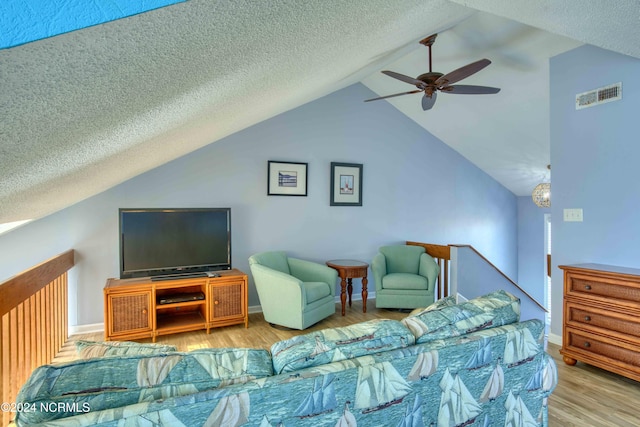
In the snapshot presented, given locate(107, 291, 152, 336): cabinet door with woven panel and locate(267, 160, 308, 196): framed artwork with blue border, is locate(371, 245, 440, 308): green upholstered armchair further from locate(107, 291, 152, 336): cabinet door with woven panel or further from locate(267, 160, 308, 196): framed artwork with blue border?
locate(107, 291, 152, 336): cabinet door with woven panel

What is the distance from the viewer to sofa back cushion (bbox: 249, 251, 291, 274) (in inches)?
151

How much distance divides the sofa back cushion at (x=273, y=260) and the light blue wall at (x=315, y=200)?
30 centimetres

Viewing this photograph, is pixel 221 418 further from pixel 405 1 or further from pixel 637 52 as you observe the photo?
pixel 637 52

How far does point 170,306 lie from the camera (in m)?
3.37

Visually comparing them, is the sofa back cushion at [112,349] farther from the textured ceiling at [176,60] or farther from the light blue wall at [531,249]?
the light blue wall at [531,249]

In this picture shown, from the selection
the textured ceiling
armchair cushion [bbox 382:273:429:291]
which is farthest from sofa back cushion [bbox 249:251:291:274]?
the textured ceiling

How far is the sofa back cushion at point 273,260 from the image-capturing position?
3826 mm

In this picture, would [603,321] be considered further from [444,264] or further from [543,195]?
[543,195]

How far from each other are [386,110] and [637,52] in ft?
10.0

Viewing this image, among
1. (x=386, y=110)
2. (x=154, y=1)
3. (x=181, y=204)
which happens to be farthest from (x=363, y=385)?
(x=386, y=110)

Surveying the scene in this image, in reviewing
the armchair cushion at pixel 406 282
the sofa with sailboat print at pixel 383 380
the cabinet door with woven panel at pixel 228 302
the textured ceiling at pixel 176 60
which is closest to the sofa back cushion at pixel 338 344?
the sofa with sailboat print at pixel 383 380

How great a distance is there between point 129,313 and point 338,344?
2709 millimetres

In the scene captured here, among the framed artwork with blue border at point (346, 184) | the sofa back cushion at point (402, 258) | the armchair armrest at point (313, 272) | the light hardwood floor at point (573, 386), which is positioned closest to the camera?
the light hardwood floor at point (573, 386)

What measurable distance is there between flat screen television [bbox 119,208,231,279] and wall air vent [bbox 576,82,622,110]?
3572mm
